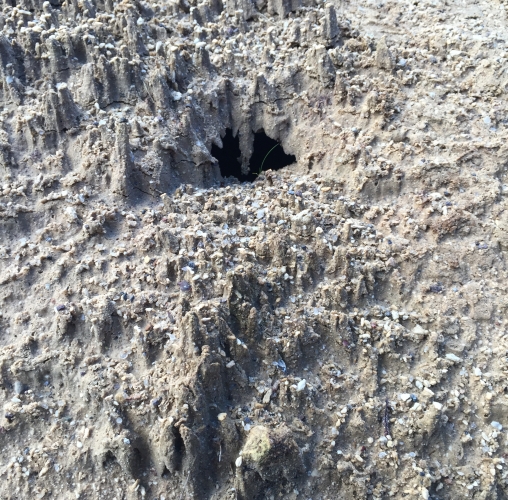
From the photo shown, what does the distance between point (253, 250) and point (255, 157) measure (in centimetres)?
77

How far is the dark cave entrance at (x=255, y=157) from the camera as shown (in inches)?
114

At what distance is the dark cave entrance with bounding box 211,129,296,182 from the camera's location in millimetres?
2906

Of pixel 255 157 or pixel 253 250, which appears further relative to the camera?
pixel 255 157

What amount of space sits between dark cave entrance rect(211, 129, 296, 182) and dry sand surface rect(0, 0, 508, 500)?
0.02 metres

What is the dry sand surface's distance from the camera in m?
2.02

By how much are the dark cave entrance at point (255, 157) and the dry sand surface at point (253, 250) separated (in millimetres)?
16

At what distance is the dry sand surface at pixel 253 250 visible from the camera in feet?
6.62

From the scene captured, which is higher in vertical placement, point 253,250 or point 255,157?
point 255,157

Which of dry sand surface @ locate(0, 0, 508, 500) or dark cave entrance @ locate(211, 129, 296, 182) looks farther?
dark cave entrance @ locate(211, 129, 296, 182)

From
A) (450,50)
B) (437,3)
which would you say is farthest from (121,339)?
(437,3)

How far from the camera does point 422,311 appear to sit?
2301mm

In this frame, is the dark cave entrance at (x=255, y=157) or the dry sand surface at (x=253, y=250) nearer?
the dry sand surface at (x=253, y=250)

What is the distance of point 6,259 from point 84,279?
1.25ft

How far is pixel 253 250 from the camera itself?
93.0 inches
